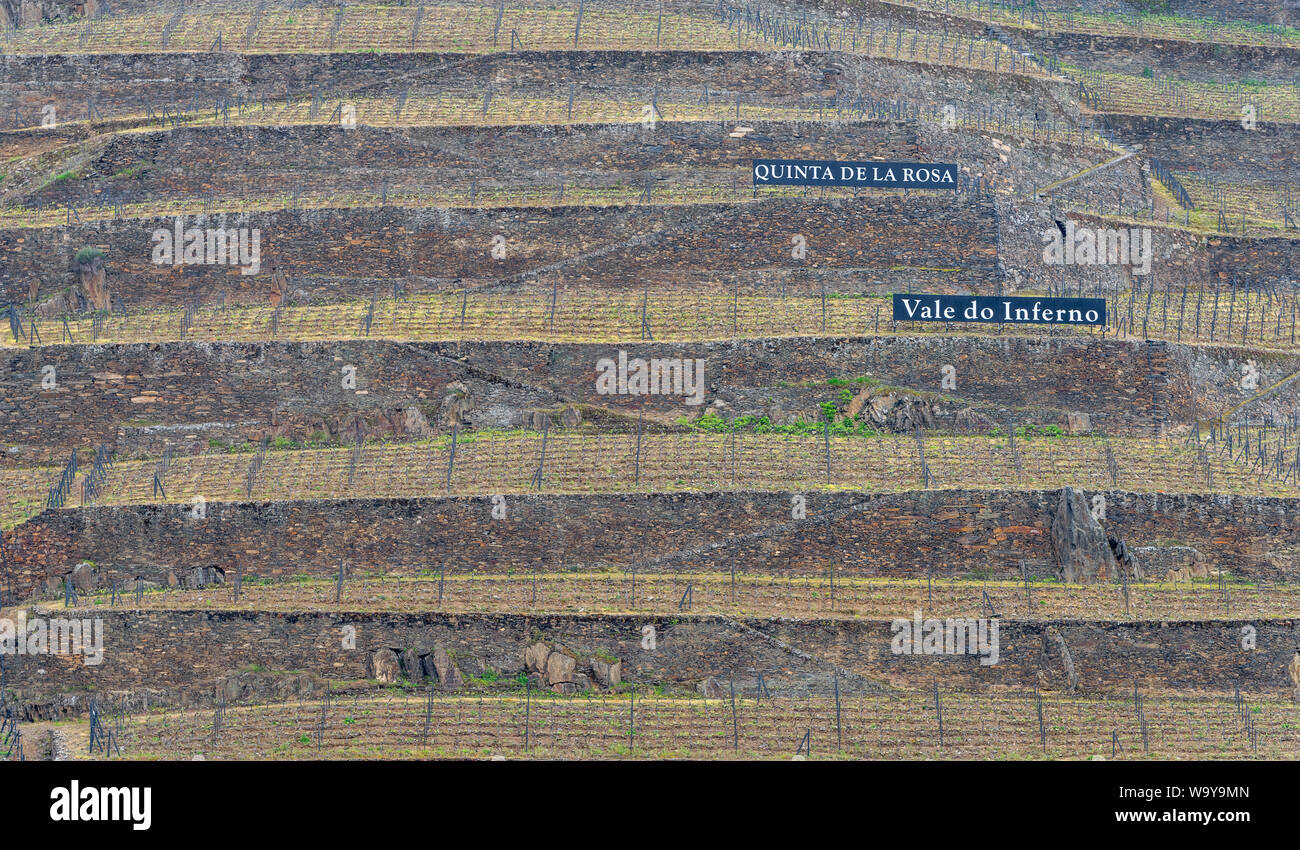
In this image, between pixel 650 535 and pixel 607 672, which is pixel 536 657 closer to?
pixel 607 672

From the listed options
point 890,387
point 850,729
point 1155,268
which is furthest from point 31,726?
point 1155,268

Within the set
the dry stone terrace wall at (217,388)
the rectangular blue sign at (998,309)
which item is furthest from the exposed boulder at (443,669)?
the rectangular blue sign at (998,309)

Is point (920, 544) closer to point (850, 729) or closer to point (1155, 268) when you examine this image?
point (850, 729)

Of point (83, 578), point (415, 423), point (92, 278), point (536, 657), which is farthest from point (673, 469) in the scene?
point (92, 278)

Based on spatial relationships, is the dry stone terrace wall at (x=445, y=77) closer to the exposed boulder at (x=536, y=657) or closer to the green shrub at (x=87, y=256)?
the green shrub at (x=87, y=256)
